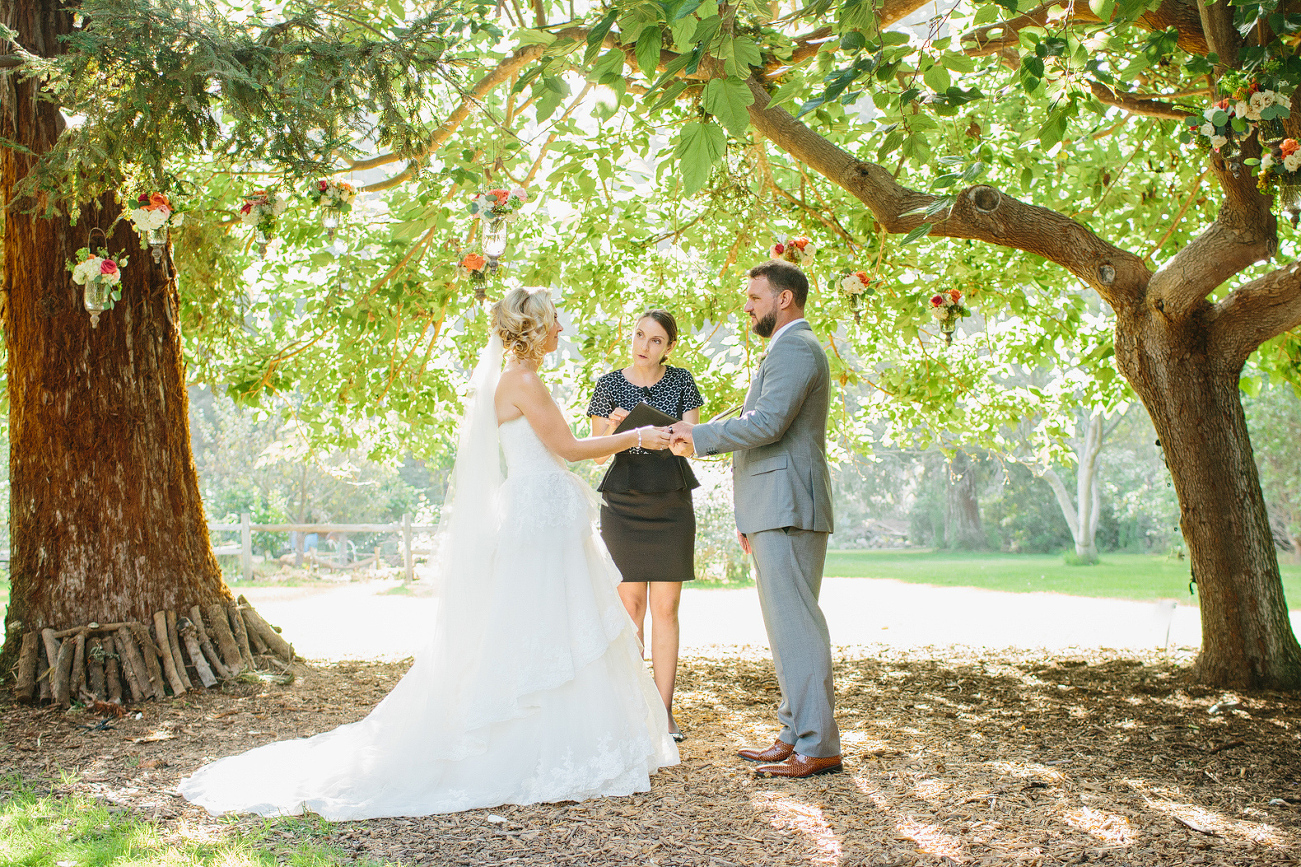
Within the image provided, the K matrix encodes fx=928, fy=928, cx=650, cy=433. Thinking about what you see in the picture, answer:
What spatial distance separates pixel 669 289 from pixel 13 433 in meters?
4.88

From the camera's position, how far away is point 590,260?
7.58m

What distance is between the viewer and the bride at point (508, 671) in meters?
3.53

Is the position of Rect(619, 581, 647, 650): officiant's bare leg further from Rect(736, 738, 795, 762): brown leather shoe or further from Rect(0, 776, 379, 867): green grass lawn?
Rect(0, 776, 379, 867): green grass lawn

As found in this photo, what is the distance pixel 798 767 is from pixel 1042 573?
59.8 ft

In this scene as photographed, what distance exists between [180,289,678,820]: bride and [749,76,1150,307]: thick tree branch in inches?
80.8

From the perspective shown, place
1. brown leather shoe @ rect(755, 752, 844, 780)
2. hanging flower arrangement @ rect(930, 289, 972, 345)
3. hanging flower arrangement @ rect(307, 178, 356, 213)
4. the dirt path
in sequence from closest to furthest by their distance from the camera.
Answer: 1. brown leather shoe @ rect(755, 752, 844, 780)
2. hanging flower arrangement @ rect(307, 178, 356, 213)
3. hanging flower arrangement @ rect(930, 289, 972, 345)
4. the dirt path

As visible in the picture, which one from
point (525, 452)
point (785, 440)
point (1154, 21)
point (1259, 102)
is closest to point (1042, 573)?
point (1154, 21)

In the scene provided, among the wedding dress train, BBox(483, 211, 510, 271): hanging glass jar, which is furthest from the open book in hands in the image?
BBox(483, 211, 510, 271): hanging glass jar

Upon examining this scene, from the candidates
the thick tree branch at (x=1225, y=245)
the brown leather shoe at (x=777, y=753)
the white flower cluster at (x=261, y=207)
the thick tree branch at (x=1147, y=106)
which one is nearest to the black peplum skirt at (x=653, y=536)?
the brown leather shoe at (x=777, y=753)

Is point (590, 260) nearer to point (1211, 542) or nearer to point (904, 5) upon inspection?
point (904, 5)

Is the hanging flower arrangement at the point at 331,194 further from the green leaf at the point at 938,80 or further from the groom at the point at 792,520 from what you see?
the green leaf at the point at 938,80

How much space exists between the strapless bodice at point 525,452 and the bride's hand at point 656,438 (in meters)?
0.39

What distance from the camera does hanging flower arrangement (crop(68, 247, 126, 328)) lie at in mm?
4789

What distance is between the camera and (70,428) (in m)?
5.27
